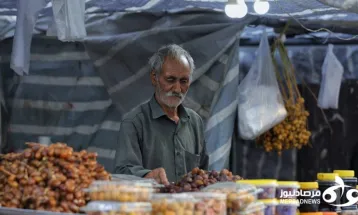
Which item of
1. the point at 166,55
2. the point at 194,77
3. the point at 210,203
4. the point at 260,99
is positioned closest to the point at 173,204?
the point at 210,203

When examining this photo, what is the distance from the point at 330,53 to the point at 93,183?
471 centimetres

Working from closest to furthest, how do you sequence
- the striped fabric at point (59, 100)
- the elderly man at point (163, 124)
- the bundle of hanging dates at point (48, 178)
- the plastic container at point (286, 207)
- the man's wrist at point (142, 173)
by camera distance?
the bundle of hanging dates at point (48, 178) → the plastic container at point (286, 207) → the man's wrist at point (142, 173) → the elderly man at point (163, 124) → the striped fabric at point (59, 100)

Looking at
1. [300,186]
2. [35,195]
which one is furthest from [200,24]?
[35,195]

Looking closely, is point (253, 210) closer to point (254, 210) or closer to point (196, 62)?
point (254, 210)

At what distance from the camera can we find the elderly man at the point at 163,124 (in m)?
4.74

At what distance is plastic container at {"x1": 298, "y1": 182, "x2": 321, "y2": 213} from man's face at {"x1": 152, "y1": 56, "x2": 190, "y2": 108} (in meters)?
1.15

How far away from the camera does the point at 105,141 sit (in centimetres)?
689

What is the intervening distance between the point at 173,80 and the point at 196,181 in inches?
48.2

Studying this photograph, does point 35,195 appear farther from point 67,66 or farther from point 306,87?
point 306,87

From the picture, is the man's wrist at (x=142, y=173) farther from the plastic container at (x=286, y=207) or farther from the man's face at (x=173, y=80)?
the plastic container at (x=286, y=207)

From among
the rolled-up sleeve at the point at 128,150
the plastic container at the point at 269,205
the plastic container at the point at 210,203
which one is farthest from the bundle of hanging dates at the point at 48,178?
the rolled-up sleeve at the point at 128,150

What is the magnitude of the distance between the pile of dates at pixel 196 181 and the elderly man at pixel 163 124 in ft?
3.05

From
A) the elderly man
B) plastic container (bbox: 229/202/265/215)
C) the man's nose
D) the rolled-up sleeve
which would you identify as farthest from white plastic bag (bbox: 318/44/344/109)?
plastic container (bbox: 229/202/265/215)

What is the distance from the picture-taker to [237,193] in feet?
10.7
